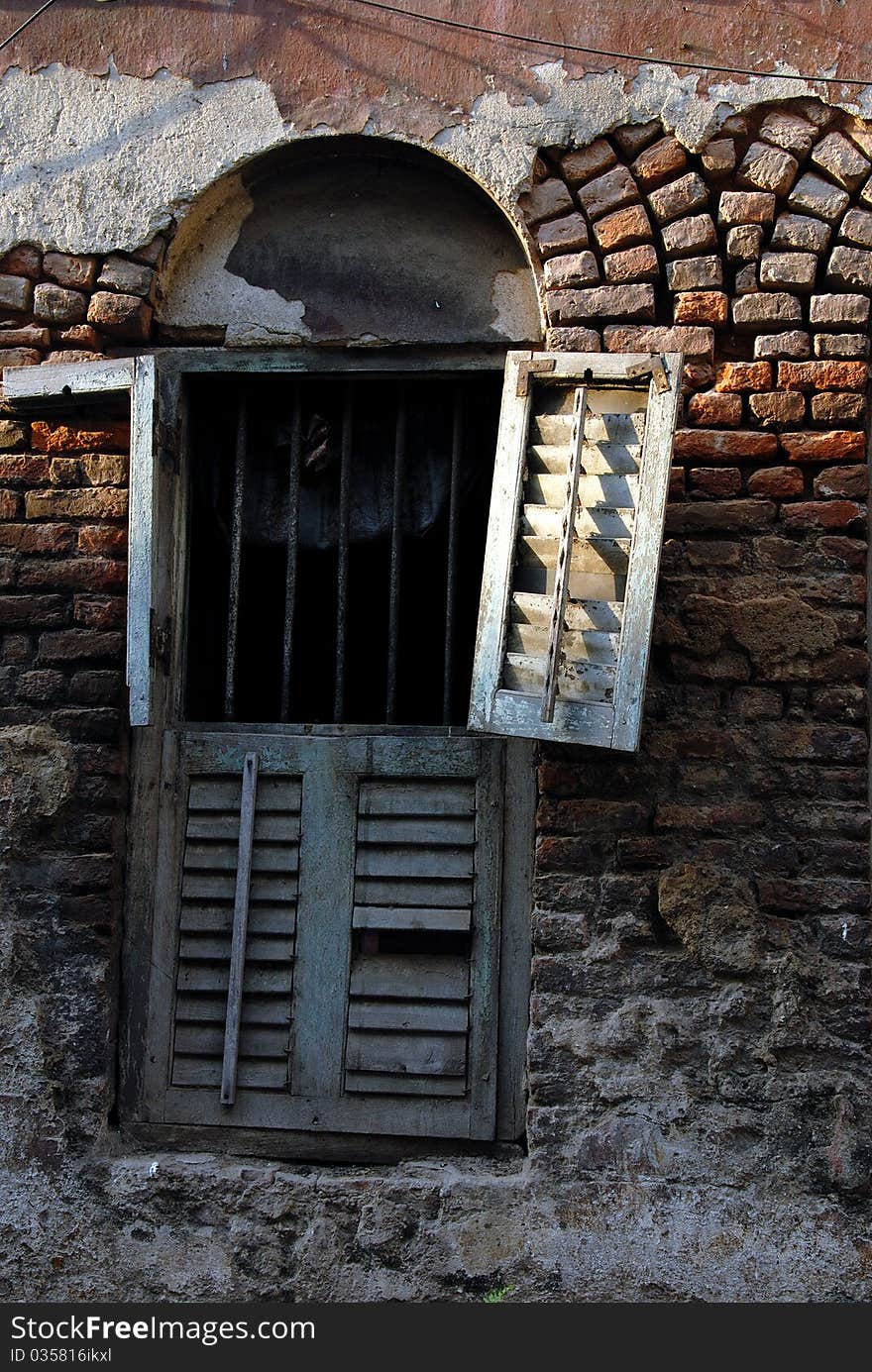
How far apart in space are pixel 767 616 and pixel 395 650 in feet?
3.48

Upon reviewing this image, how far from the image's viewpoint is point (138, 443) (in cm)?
371

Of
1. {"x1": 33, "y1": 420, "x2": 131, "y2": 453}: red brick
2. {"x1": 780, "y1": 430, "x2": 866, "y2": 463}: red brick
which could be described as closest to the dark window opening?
{"x1": 33, "y1": 420, "x2": 131, "y2": 453}: red brick

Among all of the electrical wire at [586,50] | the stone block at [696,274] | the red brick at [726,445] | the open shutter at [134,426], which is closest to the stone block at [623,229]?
the stone block at [696,274]

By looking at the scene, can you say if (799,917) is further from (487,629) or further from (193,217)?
(193,217)

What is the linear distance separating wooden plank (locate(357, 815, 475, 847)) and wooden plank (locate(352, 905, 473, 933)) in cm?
19

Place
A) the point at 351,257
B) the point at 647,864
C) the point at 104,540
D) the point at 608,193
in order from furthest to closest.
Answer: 1. the point at 351,257
2. the point at 104,540
3. the point at 608,193
4. the point at 647,864

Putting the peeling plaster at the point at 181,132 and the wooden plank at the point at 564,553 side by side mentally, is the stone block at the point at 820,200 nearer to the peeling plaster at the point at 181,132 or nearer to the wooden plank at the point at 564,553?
the peeling plaster at the point at 181,132

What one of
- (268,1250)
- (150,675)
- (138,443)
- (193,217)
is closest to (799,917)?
(268,1250)

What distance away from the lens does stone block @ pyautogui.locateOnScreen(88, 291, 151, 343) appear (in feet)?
12.8

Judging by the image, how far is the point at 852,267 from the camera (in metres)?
3.67

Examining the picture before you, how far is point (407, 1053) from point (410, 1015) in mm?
102

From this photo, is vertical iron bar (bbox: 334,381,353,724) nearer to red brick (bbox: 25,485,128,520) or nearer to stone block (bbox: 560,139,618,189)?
red brick (bbox: 25,485,128,520)

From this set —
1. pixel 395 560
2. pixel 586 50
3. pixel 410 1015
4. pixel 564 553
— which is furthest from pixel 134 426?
pixel 410 1015

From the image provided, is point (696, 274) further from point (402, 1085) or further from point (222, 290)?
point (402, 1085)
